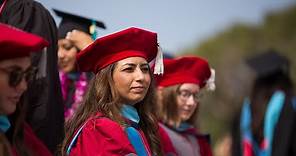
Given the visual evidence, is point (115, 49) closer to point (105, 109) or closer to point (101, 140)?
point (105, 109)

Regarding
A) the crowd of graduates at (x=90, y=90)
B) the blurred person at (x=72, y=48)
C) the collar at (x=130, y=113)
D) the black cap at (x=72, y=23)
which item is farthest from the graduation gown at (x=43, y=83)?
the black cap at (x=72, y=23)

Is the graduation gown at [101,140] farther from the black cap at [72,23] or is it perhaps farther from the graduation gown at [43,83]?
the black cap at [72,23]

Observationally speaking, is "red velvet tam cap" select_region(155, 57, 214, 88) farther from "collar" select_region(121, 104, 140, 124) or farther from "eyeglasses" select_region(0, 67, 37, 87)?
"eyeglasses" select_region(0, 67, 37, 87)

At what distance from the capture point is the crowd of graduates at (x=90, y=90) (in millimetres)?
4688

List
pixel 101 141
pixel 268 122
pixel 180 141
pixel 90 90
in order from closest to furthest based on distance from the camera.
Answer: 1. pixel 101 141
2. pixel 90 90
3. pixel 180 141
4. pixel 268 122

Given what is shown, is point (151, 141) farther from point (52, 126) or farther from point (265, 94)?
point (265, 94)

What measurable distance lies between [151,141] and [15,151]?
1141 millimetres

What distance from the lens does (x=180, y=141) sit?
685cm

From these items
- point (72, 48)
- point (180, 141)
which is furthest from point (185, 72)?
point (72, 48)

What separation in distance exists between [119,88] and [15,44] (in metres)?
1.19

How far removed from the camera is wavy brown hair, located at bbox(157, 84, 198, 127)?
713 centimetres

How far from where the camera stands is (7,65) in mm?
4539

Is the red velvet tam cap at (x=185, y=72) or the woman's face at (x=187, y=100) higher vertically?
the red velvet tam cap at (x=185, y=72)

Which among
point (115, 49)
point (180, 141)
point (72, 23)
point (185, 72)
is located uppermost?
A: point (72, 23)
